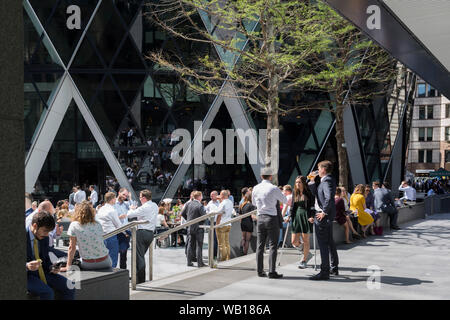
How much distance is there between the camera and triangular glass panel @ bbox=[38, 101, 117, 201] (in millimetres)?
24469

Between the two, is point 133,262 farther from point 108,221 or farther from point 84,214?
point 84,214

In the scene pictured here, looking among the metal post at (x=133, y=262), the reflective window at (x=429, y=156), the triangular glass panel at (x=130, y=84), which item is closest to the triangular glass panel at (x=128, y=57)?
the triangular glass panel at (x=130, y=84)

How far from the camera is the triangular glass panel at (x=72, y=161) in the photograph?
24469 millimetres

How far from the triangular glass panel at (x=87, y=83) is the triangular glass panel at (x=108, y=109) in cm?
32

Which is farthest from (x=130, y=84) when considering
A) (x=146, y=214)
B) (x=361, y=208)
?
(x=146, y=214)

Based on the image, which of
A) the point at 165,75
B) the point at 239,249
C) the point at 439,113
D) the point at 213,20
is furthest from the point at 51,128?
the point at 439,113

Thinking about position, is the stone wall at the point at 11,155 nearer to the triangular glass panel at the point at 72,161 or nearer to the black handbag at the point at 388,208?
the black handbag at the point at 388,208

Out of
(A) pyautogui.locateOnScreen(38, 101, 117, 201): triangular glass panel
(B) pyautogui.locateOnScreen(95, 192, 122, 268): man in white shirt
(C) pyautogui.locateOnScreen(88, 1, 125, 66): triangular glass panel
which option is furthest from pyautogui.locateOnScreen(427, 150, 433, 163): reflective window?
(B) pyautogui.locateOnScreen(95, 192, 122, 268): man in white shirt

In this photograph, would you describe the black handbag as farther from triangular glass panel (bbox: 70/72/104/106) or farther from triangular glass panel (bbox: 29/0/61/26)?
triangular glass panel (bbox: 29/0/61/26)

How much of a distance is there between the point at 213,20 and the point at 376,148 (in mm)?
13238

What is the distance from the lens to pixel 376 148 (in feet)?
97.0

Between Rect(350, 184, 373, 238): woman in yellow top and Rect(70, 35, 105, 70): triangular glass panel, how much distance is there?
590 inches

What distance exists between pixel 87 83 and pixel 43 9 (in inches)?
157
